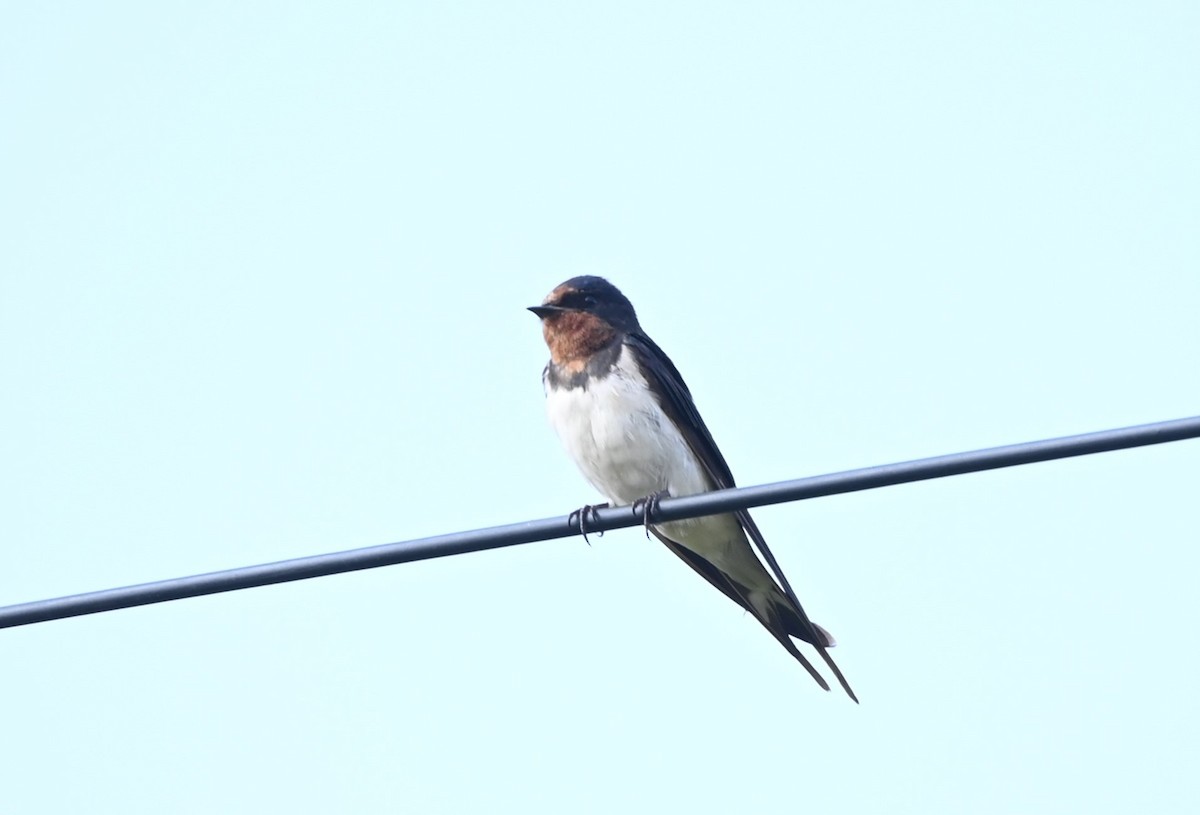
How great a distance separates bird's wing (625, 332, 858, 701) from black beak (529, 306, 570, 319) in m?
0.34

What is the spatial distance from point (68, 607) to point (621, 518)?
8.12 feet

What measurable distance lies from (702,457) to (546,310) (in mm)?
968

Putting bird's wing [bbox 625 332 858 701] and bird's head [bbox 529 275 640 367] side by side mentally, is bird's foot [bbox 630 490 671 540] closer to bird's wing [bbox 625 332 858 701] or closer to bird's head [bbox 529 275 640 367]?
bird's wing [bbox 625 332 858 701]

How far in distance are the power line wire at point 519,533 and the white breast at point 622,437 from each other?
224 cm

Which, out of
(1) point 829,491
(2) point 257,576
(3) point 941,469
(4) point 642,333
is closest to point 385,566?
(2) point 257,576

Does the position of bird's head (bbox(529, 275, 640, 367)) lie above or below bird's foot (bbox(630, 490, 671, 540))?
above

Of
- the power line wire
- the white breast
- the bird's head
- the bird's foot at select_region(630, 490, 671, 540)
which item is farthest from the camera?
the bird's head

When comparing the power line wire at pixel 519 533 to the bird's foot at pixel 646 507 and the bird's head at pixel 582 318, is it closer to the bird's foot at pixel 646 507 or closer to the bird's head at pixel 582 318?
the bird's foot at pixel 646 507

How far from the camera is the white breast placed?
7277 mm

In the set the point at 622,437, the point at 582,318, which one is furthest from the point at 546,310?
the point at 622,437

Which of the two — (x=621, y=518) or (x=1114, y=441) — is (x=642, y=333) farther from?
(x=1114, y=441)

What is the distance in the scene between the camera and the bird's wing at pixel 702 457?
731 centimetres

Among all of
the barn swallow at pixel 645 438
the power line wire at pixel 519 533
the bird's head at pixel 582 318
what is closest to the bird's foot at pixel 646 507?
the barn swallow at pixel 645 438

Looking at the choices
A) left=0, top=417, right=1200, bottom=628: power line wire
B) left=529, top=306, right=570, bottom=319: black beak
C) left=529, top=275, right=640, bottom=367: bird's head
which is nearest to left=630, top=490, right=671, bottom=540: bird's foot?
left=0, top=417, right=1200, bottom=628: power line wire
